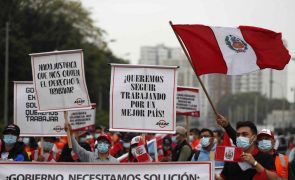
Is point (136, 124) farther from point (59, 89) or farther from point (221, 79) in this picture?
point (221, 79)

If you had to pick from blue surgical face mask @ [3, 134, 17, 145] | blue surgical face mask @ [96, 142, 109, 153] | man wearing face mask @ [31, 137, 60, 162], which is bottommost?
man wearing face mask @ [31, 137, 60, 162]

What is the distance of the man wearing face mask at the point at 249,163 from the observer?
8.11 m

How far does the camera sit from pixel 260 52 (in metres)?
10.3

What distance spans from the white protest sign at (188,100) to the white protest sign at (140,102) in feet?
20.3

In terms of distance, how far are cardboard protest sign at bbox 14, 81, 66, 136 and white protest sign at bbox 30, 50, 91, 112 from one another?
221 cm

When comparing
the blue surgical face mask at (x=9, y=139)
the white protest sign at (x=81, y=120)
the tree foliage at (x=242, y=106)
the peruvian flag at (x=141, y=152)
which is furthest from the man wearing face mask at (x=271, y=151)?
the tree foliage at (x=242, y=106)

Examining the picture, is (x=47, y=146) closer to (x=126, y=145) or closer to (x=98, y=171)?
(x=98, y=171)

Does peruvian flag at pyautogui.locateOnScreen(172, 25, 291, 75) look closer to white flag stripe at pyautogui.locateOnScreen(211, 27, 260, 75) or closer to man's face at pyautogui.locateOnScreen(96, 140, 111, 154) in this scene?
white flag stripe at pyautogui.locateOnScreen(211, 27, 260, 75)

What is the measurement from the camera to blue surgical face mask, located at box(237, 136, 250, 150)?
836 cm

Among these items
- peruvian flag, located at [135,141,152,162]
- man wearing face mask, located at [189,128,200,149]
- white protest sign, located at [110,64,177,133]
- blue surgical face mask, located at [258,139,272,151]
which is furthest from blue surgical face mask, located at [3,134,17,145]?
man wearing face mask, located at [189,128,200,149]

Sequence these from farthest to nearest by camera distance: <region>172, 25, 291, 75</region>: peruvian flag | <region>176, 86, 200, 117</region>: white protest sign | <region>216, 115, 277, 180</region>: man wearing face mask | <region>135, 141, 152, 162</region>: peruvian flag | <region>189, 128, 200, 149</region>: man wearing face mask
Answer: <region>189, 128, 200, 149</region>: man wearing face mask, <region>176, 86, 200, 117</region>: white protest sign, <region>135, 141, 152, 162</region>: peruvian flag, <region>172, 25, 291, 75</region>: peruvian flag, <region>216, 115, 277, 180</region>: man wearing face mask

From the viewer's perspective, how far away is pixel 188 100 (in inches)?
669

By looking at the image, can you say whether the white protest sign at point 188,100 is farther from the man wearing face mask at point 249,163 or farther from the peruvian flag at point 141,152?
the man wearing face mask at point 249,163

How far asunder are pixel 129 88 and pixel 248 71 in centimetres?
145
